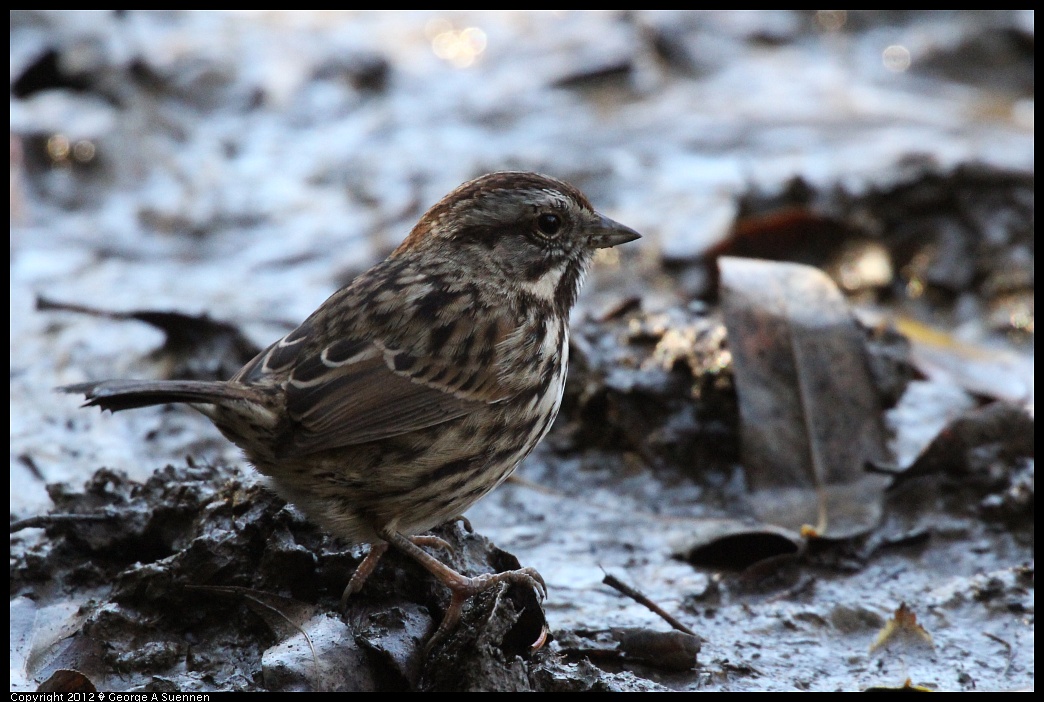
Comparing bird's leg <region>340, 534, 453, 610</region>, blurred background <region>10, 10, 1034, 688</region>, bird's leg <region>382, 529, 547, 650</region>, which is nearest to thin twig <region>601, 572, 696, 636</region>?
blurred background <region>10, 10, 1034, 688</region>

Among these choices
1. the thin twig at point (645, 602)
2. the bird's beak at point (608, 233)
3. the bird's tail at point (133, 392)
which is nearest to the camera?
the bird's tail at point (133, 392)

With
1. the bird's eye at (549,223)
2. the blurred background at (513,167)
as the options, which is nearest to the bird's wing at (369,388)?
the bird's eye at (549,223)

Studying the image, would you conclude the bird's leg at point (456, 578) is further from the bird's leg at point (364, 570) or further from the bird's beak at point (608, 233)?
the bird's beak at point (608, 233)

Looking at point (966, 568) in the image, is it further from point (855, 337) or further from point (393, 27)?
point (393, 27)

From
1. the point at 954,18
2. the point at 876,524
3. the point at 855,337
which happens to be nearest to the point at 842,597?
the point at 876,524

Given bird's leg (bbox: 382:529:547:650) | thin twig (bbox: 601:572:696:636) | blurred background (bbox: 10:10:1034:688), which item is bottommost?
thin twig (bbox: 601:572:696:636)

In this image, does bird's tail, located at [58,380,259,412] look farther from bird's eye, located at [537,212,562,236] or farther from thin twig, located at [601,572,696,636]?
bird's eye, located at [537,212,562,236]
